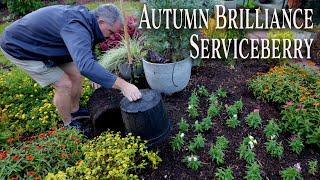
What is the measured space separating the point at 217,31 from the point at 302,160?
2502 millimetres

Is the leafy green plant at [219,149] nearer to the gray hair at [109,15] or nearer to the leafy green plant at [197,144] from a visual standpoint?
the leafy green plant at [197,144]

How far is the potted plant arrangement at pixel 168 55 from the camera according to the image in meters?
4.18

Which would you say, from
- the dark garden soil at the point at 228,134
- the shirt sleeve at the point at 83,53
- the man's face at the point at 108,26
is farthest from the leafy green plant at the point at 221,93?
the shirt sleeve at the point at 83,53

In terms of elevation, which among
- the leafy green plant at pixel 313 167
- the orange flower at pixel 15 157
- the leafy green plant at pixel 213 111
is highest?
the orange flower at pixel 15 157

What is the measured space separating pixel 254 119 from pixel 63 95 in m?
2.15

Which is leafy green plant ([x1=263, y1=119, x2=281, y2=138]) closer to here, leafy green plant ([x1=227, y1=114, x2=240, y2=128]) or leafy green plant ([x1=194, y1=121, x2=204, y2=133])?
leafy green plant ([x1=227, y1=114, x2=240, y2=128])

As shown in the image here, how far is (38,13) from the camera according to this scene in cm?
359

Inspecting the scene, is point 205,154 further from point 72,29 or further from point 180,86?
point 72,29

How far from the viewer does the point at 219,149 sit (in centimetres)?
347

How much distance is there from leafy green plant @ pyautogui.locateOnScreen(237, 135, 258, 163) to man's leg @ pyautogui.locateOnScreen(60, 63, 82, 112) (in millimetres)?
2051

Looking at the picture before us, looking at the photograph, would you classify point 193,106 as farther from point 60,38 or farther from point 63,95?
point 60,38

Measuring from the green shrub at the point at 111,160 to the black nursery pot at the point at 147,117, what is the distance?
99 millimetres

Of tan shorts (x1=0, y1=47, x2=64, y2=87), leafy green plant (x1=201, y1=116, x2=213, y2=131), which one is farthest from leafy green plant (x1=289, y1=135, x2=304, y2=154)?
tan shorts (x1=0, y1=47, x2=64, y2=87)

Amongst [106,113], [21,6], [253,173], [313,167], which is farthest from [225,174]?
[21,6]
